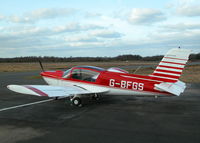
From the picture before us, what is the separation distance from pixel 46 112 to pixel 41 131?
213cm

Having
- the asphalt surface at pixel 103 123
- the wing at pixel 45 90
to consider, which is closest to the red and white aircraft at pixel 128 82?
the wing at pixel 45 90

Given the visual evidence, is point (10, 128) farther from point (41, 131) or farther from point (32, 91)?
point (32, 91)

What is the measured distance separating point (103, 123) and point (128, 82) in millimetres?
2779

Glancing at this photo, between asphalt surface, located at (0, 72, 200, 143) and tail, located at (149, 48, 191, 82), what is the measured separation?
1.26 metres

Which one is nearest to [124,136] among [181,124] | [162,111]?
[181,124]

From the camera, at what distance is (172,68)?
823 cm

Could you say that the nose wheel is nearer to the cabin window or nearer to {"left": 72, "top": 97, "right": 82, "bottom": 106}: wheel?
{"left": 72, "top": 97, "right": 82, "bottom": 106}: wheel

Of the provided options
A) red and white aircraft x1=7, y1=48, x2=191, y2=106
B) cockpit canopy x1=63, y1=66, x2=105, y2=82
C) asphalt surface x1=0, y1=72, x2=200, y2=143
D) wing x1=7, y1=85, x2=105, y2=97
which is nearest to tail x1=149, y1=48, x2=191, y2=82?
red and white aircraft x1=7, y1=48, x2=191, y2=106

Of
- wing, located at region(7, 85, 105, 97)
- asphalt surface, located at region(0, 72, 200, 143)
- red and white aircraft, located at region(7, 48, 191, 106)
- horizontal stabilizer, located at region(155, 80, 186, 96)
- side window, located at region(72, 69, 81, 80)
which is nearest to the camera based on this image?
asphalt surface, located at region(0, 72, 200, 143)

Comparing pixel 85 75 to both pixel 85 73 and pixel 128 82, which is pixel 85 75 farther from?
pixel 128 82

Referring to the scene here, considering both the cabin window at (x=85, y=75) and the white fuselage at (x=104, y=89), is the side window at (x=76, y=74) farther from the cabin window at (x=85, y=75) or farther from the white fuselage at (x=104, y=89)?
the white fuselage at (x=104, y=89)

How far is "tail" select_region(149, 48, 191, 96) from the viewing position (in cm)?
806

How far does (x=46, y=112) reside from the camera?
7.50 m

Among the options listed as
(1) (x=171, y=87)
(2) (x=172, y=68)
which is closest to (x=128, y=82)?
(1) (x=171, y=87)
